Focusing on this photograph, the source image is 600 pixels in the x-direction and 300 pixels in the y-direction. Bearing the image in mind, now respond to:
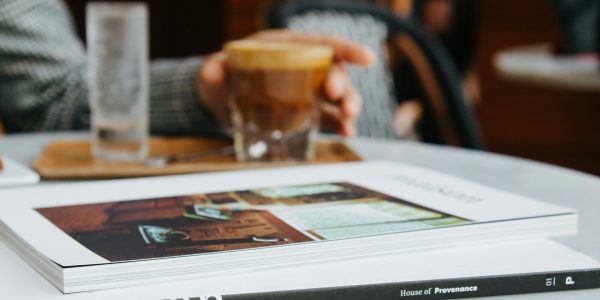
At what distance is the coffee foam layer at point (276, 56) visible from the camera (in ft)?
2.77

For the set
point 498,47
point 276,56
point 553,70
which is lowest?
point 498,47

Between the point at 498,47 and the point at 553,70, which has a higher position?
the point at 553,70

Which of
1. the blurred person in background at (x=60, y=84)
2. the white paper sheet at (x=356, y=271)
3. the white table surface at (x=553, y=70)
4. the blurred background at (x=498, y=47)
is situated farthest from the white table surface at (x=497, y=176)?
the blurred background at (x=498, y=47)

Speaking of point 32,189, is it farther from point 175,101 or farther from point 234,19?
point 234,19

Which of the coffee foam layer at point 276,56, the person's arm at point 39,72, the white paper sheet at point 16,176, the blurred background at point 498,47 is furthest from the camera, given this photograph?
the blurred background at point 498,47

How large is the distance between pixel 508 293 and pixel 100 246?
0.21m

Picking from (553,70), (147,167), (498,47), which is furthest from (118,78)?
(498,47)

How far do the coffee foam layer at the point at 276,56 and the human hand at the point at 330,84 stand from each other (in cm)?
4

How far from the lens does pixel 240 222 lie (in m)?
0.54

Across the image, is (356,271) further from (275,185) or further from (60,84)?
(60,84)

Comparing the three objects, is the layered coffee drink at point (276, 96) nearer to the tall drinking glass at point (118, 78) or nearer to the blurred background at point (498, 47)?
the tall drinking glass at point (118, 78)

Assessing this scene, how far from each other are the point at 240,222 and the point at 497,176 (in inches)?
14.3

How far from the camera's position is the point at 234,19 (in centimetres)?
474

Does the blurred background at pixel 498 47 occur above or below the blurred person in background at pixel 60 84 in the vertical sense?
below
